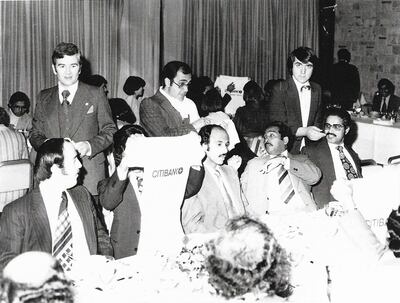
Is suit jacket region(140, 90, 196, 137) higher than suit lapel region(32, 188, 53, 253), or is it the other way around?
suit jacket region(140, 90, 196, 137)

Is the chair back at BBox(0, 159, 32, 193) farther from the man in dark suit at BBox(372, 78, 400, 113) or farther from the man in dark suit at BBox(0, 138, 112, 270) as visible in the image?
the man in dark suit at BBox(372, 78, 400, 113)

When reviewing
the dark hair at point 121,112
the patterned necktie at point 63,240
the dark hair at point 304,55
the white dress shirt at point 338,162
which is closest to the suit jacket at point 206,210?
the patterned necktie at point 63,240

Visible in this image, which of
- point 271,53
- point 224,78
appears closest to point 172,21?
point 224,78

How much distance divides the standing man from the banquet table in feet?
4.05

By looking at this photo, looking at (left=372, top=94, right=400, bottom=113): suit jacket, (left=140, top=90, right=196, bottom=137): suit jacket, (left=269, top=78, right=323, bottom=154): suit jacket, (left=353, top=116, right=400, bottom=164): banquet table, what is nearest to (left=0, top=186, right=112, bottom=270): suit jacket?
(left=140, top=90, right=196, bottom=137): suit jacket

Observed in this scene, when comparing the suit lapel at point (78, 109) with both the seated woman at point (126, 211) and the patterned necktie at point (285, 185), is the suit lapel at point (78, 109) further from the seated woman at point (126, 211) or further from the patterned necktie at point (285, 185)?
the patterned necktie at point (285, 185)

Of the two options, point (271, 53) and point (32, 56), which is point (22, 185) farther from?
point (271, 53)

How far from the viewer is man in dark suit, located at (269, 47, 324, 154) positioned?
445 cm

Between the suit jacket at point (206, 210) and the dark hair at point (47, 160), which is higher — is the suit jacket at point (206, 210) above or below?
below

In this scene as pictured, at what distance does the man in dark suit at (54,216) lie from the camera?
101 inches

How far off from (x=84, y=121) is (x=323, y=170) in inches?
68.2

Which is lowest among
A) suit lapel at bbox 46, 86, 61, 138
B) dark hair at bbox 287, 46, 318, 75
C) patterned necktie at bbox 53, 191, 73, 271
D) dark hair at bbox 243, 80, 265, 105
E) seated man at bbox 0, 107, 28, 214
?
patterned necktie at bbox 53, 191, 73, 271

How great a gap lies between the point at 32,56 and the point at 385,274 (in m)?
6.20

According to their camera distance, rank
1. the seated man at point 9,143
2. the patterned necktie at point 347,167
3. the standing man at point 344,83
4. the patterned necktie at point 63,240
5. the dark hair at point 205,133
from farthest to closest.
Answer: the standing man at point 344,83 → the seated man at point 9,143 → the patterned necktie at point 347,167 → the dark hair at point 205,133 → the patterned necktie at point 63,240
